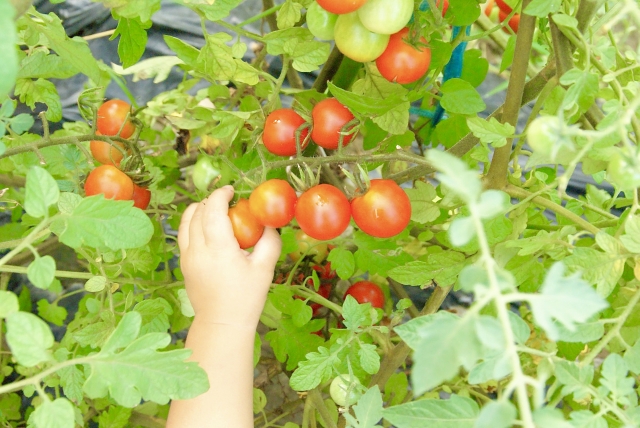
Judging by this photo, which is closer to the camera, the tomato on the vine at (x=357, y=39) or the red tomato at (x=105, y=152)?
the tomato on the vine at (x=357, y=39)

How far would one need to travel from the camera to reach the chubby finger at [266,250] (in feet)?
2.52

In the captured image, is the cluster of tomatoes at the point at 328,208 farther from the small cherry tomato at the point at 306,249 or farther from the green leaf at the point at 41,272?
the small cherry tomato at the point at 306,249

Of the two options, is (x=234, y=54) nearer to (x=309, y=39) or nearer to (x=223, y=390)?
(x=309, y=39)

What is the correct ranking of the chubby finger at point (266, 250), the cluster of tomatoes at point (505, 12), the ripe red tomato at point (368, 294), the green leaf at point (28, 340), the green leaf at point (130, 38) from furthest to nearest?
the ripe red tomato at point (368, 294) → the cluster of tomatoes at point (505, 12) → the chubby finger at point (266, 250) → the green leaf at point (130, 38) → the green leaf at point (28, 340)

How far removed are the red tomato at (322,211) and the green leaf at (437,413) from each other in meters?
0.27

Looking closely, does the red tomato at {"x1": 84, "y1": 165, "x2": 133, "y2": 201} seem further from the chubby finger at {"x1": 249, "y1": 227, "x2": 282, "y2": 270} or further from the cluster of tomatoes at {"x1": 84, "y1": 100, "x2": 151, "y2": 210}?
the chubby finger at {"x1": 249, "y1": 227, "x2": 282, "y2": 270}

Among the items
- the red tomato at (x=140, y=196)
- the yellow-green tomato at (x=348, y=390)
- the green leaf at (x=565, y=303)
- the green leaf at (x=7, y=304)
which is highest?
the green leaf at (x=565, y=303)

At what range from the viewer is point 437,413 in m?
0.45

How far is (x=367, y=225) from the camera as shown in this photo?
0.69m

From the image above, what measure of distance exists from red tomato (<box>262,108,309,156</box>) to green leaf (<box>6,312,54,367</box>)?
40cm

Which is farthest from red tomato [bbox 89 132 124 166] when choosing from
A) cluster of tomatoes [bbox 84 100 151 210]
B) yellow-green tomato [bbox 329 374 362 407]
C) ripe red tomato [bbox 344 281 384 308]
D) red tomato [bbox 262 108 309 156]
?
ripe red tomato [bbox 344 281 384 308]

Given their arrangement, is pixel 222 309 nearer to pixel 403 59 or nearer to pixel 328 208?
pixel 328 208

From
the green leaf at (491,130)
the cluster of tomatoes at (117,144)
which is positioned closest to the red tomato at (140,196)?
the cluster of tomatoes at (117,144)

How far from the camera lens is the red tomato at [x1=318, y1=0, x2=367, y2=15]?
0.55 meters
